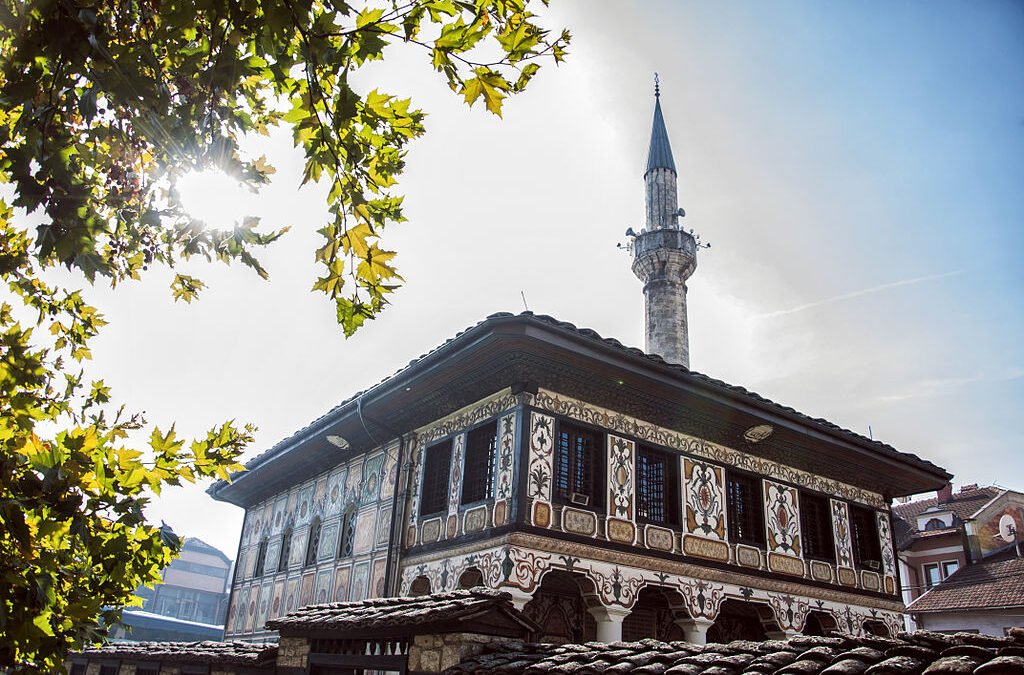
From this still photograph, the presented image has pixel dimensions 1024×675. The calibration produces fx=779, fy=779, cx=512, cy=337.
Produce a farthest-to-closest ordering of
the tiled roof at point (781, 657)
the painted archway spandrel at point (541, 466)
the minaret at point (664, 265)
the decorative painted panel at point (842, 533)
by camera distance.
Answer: the minaret at point (664, 265) < the decorative painted panel at point (842, 533) < the painted archway spandrel at point (541, 466) < the tiled roof at point (781, 657)

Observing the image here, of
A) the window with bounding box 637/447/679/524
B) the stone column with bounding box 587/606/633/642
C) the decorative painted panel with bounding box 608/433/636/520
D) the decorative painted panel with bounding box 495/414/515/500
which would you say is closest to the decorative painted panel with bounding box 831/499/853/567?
the window with bounding box 637/447/679/524

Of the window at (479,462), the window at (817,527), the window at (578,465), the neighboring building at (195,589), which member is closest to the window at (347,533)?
the window at (479,462)

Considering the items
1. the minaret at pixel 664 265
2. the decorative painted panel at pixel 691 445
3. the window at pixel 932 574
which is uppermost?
Answer: the minaret at pixel 664 265

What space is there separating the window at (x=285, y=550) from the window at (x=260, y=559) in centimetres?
87

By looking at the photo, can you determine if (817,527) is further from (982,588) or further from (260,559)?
(982,588)

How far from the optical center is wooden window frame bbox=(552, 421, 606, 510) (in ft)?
28.9

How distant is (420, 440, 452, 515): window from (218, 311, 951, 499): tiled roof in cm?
117

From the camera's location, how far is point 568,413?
358 inches

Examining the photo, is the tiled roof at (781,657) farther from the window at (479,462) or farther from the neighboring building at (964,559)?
the neighboring building at (964,559)

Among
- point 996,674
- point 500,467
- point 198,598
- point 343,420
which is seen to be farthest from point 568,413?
point 198,598

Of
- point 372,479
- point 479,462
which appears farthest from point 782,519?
point 372,479

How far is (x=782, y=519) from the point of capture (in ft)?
36.2

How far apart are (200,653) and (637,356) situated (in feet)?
19.4

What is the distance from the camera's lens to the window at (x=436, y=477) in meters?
9.97
